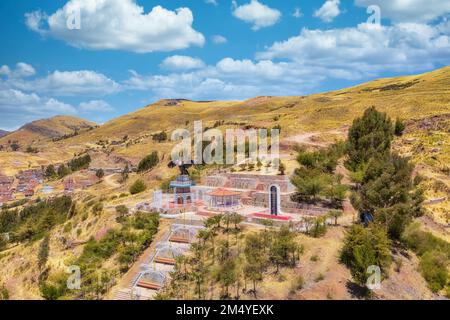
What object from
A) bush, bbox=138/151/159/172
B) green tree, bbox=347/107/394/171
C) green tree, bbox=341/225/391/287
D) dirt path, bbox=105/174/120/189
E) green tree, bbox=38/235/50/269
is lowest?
green tree, bbox=38/235/50/269

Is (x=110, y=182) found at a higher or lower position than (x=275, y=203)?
lower

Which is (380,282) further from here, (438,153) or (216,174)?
(438,153)

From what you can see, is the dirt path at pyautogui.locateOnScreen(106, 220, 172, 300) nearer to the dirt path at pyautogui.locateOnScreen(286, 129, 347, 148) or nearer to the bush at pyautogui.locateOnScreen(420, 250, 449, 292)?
the bush at pyautogui.locateOnScreen(420, 250, 449, 292)

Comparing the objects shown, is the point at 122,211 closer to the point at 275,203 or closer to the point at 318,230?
the point at 275,203

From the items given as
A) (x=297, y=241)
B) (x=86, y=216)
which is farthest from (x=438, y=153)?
(x=86, y=216)

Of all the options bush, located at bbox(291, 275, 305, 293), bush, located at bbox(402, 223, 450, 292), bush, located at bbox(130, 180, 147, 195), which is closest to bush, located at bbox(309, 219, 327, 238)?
bush, located at bbox(291, 275, 305, 293)

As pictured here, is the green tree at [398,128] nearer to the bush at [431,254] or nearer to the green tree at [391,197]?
the green tree at [391,197]

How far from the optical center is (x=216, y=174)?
46594 mm

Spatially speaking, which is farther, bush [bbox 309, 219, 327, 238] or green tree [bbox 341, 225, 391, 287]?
bush [bbox 309, 219, 327, 238]

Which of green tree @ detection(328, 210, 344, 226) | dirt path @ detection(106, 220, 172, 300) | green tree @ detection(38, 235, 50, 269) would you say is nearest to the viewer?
dirt path @ detection(106, 220, 172, 300)

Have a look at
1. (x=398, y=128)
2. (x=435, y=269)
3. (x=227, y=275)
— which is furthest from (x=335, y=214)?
(x=398, y=128)

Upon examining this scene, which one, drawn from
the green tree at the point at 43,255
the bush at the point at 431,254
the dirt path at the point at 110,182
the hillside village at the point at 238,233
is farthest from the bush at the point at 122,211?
the dirt path at the point at 110,182

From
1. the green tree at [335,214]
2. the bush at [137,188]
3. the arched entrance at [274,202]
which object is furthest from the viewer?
the bush at [137,188]

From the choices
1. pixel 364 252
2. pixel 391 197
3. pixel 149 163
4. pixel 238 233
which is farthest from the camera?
pixel 149 163
